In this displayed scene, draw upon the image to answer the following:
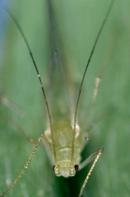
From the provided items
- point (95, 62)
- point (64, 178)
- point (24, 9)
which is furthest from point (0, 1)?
point (64, 178)

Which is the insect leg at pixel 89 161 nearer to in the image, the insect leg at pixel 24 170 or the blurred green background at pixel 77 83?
the blurred green background at pixel 77 83

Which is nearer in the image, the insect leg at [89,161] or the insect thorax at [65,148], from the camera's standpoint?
the insect leg at [89,161]

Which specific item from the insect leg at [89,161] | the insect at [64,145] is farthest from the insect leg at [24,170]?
the insect leg at [89,161]

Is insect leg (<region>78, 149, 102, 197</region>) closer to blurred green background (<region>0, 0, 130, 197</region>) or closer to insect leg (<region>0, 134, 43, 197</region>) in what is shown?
blurred green background (<region>0, 0, 130, 197</region>)

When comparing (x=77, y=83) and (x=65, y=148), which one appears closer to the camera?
(x=65, y=148)

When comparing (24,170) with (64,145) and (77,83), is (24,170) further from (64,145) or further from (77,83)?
(77,83)

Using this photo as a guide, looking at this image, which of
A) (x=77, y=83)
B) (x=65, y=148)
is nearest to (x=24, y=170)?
(x=65, y=148)
